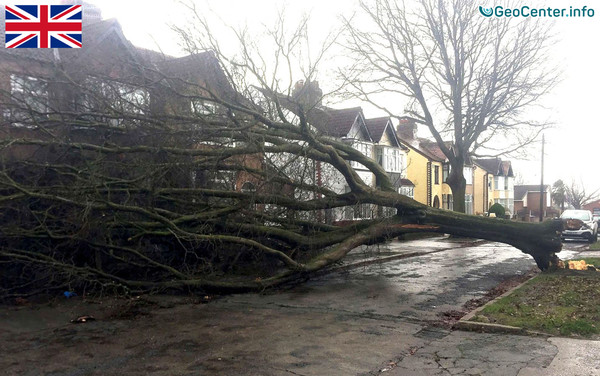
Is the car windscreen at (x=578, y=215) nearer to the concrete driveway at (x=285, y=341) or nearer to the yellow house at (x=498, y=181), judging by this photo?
the concrete driveway at (x=285, y=341)

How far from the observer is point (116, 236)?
37.6 ft

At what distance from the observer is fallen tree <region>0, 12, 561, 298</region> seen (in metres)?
10.5

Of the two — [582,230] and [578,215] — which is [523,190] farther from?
[582,230]

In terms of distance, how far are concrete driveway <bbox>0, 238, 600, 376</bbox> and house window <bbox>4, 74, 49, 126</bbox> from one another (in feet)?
13.2

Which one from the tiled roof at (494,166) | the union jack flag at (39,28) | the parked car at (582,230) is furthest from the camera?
the tiled roof at (494,166)

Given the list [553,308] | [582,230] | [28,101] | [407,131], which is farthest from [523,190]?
[28,101]

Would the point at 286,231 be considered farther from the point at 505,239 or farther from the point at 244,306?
the point at 505,239

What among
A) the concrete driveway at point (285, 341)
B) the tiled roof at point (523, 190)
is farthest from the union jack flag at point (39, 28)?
the tiled roof at point (523, 190)

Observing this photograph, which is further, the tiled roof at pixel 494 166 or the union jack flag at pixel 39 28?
the tiled roof at pixel 494 166

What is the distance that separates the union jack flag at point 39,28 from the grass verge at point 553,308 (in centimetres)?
1112

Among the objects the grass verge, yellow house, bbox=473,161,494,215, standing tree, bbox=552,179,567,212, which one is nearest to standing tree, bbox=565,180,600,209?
standing tree, bbox=552,179,567,212

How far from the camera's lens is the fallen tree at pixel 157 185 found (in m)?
10.5

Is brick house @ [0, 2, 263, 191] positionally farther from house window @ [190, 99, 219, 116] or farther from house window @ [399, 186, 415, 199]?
house window @ [399, 186, 415, 199]

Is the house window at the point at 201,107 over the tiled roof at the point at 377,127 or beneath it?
beneath
